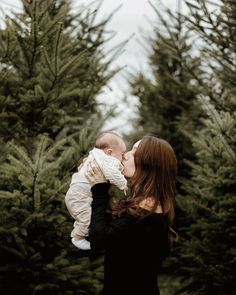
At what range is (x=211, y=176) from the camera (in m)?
6.16

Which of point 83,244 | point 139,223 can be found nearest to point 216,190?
Result: point 83,244

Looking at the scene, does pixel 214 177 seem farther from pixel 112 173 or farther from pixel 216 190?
pixel 112 173

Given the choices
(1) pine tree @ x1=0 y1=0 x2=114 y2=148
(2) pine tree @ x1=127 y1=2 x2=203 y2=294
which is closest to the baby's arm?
(1) pine tree @ x1=0 y1=0 x2=114 y2=148

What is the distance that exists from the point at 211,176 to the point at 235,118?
0.93 meters

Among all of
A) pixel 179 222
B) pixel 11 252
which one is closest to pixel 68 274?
pixel 11 252

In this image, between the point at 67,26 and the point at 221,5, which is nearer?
the point at 221,5

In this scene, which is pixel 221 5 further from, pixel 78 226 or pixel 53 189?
pixel 78 226

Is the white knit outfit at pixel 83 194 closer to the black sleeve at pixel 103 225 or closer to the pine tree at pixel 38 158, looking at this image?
the black sleeve at pixel 103 225

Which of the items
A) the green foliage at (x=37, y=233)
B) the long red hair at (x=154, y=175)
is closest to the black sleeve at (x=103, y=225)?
the long red hair at (x=154, y=175)

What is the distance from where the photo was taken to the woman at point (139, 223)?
7.95 feet

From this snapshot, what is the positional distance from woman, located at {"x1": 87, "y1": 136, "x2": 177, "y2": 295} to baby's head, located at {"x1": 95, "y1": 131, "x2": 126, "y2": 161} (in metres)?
0.50

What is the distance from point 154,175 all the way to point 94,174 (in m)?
0.34

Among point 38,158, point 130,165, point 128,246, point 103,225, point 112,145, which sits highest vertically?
point 38,158

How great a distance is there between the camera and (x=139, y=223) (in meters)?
2.46
